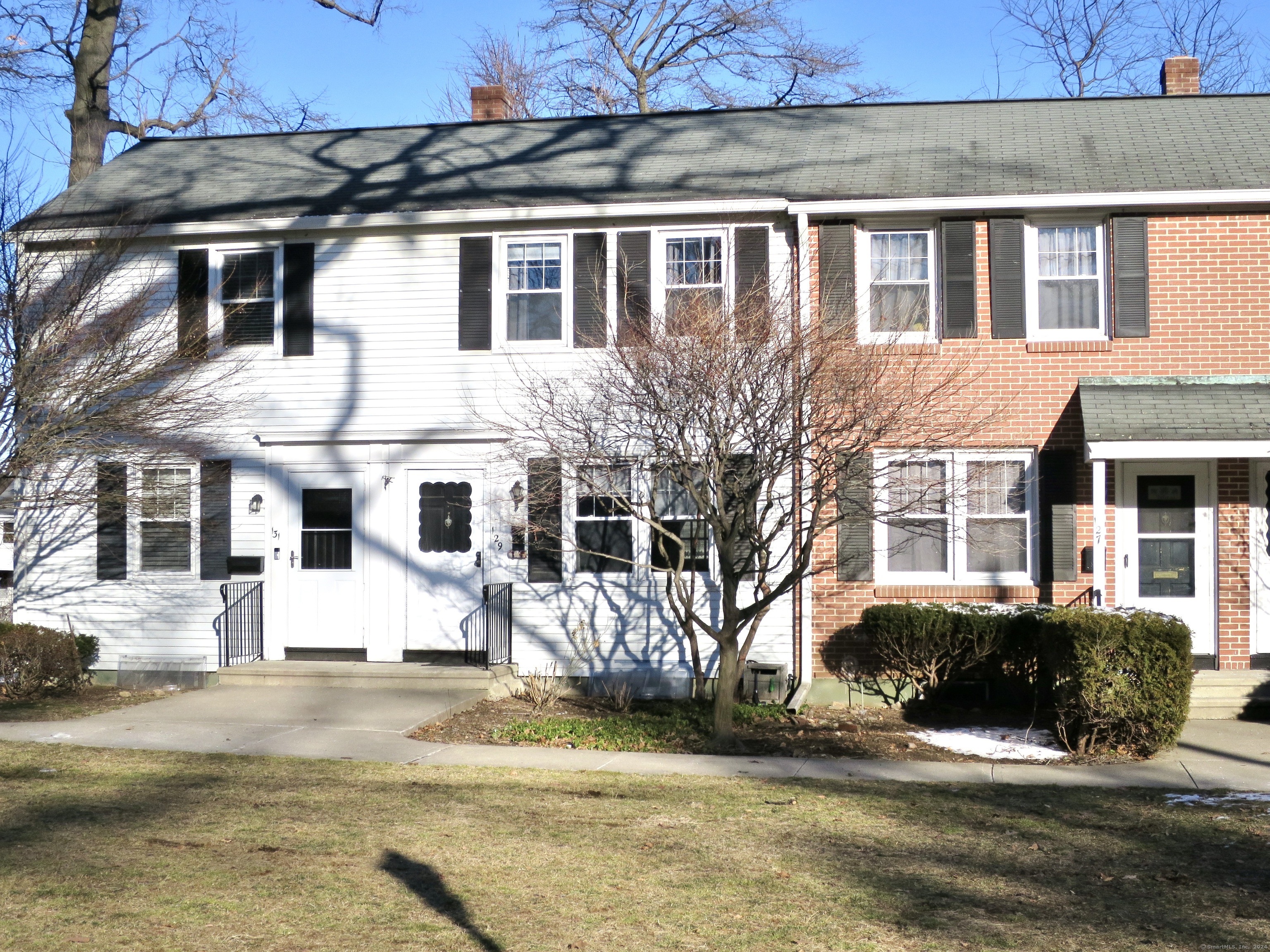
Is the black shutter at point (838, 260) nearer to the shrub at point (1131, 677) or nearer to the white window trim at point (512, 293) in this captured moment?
the white window trim at point (512, 293)

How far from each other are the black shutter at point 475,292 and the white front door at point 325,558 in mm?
1991

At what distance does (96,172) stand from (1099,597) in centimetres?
1344

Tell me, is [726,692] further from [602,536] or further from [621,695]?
[602,536]

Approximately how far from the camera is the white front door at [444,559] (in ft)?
43.6

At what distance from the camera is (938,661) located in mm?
11844

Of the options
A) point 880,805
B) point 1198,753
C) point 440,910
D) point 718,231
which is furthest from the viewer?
point 718,231

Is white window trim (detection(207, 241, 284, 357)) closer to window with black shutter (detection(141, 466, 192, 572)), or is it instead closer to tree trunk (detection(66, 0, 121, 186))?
window with black shutter (detection(141, 466, 192, 572))

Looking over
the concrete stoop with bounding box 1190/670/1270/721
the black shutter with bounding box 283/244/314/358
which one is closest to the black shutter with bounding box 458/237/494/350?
the black shutter with bounding box 283/244/314/358

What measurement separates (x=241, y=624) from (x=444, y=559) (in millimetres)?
2353

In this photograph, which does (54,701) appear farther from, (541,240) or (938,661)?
(938,661)

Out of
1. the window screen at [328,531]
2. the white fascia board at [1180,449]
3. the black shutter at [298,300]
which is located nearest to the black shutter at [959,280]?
the white fascia board at [1180,449]

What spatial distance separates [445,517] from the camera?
13.4 meters

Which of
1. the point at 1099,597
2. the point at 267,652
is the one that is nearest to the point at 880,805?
the point at 1099,597

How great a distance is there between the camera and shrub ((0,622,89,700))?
12.2m
